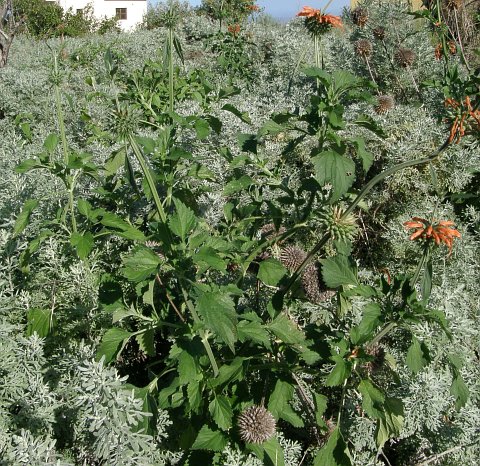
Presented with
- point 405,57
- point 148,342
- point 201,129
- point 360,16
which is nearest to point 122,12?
point 360,16

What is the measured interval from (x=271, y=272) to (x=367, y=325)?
0.28 m

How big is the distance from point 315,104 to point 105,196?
0.80 m

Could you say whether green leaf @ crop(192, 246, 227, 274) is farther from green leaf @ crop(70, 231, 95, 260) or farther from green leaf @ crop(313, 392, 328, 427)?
green leaf @ crop(313, 392, 328, 427)

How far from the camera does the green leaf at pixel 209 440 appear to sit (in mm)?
1409

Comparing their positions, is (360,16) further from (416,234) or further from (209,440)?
(209,440)

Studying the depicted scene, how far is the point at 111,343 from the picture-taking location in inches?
57.7

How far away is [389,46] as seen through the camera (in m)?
4.72

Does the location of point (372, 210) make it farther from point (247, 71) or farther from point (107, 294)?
point (247, 71)

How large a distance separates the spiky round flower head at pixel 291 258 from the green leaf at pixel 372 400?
51cm

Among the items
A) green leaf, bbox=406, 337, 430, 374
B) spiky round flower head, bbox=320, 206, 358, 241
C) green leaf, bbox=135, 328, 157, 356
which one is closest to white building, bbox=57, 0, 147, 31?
green leaf, bbox=135, 328, 157, 356

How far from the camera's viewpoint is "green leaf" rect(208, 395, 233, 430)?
4.47ft

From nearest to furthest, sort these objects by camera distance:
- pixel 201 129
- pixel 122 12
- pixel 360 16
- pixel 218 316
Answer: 1. pixel 218 316
2. pixel 201 129
3. pixel 360 16
4. pixel 122 12

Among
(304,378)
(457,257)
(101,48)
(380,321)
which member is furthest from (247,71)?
(380,321)

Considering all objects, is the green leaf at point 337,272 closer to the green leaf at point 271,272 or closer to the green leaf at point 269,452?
the green leaf at point 271,272
